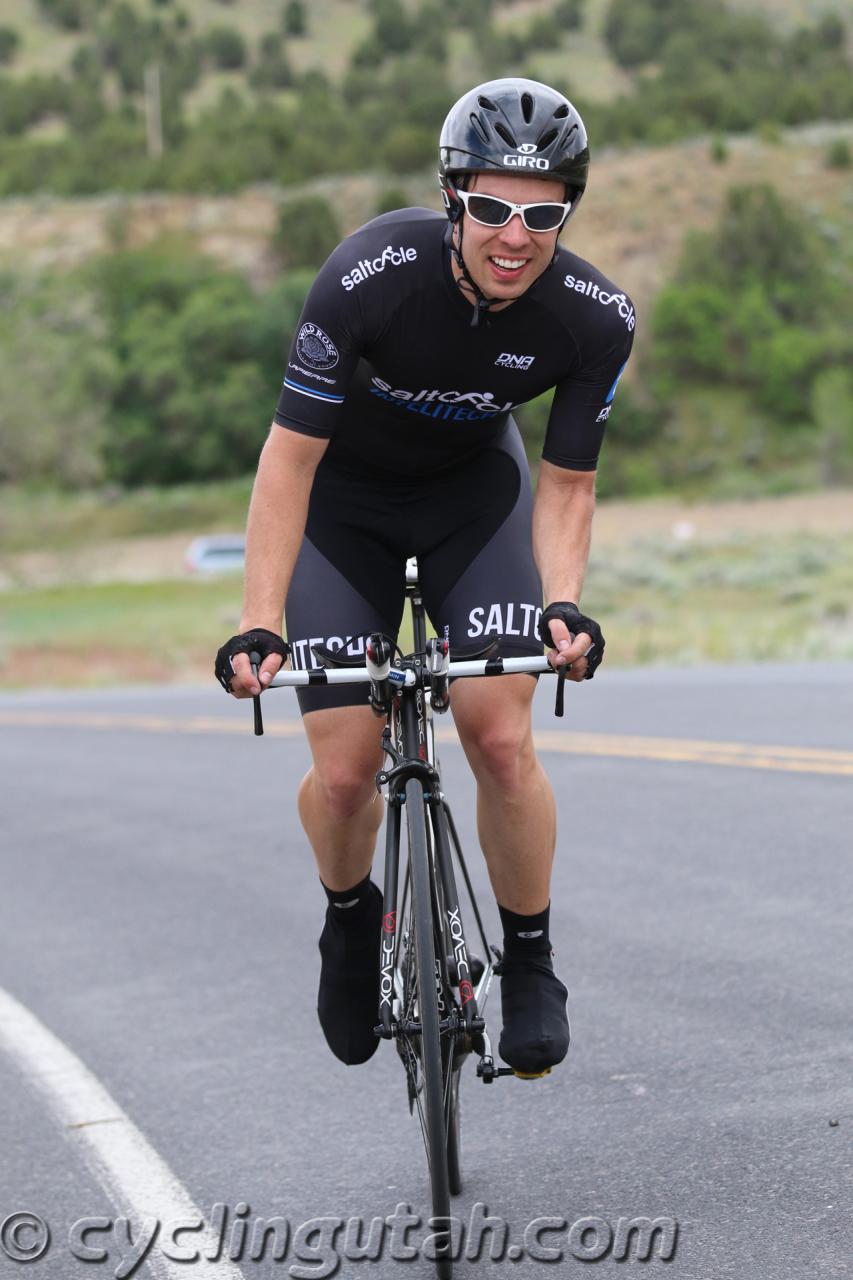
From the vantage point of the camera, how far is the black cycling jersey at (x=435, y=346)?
4254 mm

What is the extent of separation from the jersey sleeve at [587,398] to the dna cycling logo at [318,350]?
56 centimetres

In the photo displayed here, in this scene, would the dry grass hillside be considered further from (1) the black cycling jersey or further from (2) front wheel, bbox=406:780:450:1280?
(2) front wheel, bbox=406:780:450:1280

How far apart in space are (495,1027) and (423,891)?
78.5 inches

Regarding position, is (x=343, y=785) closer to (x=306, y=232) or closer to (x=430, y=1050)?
(x=430, y=1050)

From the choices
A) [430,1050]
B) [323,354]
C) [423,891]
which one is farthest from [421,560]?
[430,1050]

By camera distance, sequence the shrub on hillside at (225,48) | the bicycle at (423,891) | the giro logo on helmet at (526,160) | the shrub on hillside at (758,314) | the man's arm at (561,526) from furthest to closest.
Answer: the shrub on hillside at (225,48) → the shrub on hillside at (758,314) → the man's arm at (561,526) → the giro logo on helmet at (526,160) → the bicycle at (423,891)

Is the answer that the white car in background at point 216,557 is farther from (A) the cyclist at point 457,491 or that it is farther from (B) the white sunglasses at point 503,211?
(B) the white sunglasses at point 503,211

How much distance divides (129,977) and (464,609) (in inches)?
122

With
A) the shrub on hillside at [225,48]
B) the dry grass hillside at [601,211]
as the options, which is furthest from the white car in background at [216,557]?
the shrub on hillside at [225,48]

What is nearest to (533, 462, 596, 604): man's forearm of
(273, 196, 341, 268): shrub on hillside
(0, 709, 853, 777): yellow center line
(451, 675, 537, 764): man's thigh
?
(451, 675, 537, 764): man's thigh

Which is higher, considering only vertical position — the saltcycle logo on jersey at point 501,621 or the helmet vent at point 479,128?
the helmet vent at point 479,128

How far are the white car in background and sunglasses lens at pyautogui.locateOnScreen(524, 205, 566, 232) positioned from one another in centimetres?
4922

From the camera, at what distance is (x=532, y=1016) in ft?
14.4

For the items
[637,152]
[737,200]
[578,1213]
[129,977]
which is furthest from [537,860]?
[637,152]
